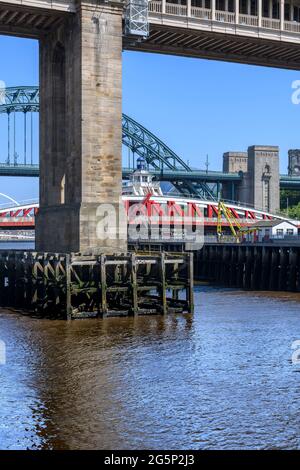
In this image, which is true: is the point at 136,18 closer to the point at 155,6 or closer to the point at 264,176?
the point at 155,6

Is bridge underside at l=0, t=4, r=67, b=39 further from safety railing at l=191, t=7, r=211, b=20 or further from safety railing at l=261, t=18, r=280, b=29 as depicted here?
safety railing at l=261, t=18, r=280, b=29

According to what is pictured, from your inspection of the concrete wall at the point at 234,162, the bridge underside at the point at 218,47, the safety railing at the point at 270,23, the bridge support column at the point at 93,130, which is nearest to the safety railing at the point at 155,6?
the bridge underside at the point at 218,47

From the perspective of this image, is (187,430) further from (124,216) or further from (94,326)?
(124,216)

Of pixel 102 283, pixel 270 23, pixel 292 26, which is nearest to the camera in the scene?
pixel 102 283

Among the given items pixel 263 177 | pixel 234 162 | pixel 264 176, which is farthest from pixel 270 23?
pixel 234 162

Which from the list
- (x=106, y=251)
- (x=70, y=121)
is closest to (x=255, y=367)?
(x=106, y=251)

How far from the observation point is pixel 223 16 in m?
55.3

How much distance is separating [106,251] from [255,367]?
20621mm

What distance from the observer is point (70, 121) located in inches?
1912

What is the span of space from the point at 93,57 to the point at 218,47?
15705 millimetres

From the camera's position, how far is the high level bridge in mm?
46281

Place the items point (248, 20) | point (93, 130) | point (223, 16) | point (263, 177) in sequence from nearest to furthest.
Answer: point (93, 130) < point (223, 16) < point (248, 20) < point (263, 177)

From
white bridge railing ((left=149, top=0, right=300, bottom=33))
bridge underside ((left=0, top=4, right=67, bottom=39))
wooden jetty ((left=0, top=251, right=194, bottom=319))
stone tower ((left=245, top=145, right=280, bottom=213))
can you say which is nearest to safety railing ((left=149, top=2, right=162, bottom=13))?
white bridge railing ((left=149, top=0, right=300, bottom=33))

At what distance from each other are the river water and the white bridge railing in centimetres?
2514
